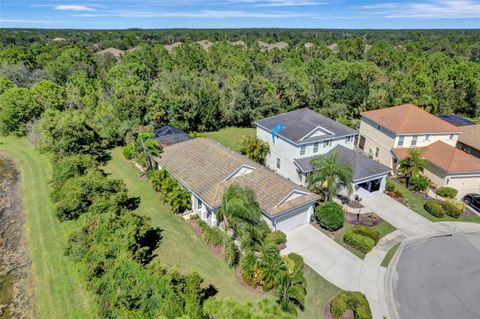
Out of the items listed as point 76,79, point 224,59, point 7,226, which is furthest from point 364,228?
point 224,59

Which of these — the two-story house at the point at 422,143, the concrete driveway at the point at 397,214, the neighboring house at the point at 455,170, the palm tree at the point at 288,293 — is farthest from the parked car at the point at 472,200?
the palm tree at the point at 288,293

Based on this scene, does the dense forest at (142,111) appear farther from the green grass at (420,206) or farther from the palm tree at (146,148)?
the green grass at (420,206)

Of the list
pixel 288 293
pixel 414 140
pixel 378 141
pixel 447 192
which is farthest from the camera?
pixel 378 141

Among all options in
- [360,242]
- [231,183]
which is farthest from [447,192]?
[231,183]

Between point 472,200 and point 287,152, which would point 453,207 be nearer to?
point 472,200

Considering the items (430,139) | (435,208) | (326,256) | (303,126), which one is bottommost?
(435,208)

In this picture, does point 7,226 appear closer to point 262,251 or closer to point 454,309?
point 262,251

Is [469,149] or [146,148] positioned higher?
[146,148]
